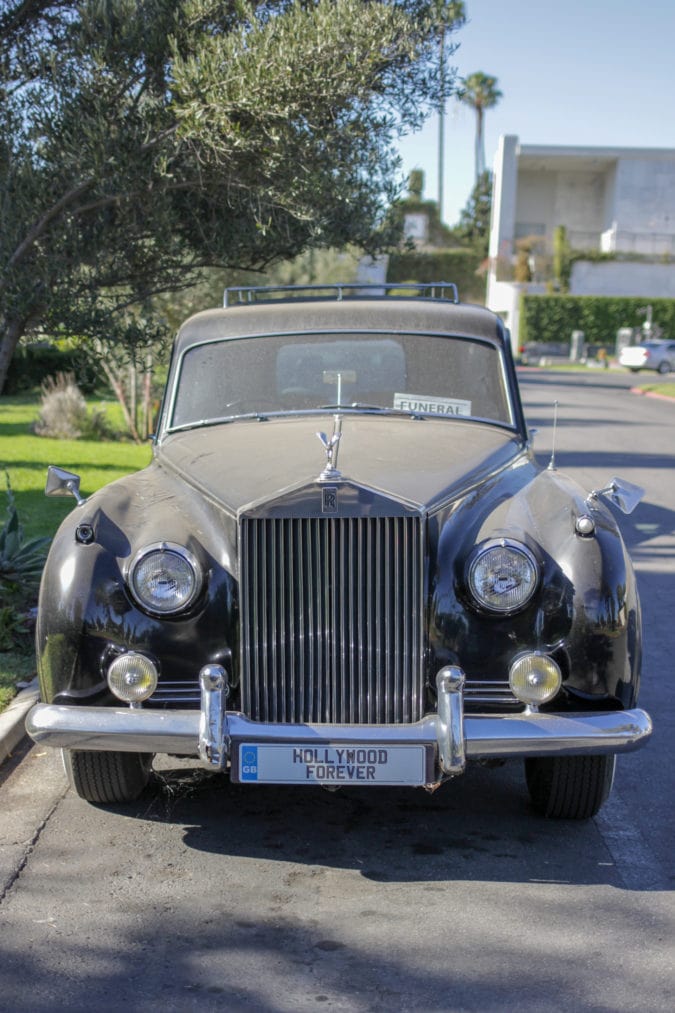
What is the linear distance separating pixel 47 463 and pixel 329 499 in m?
11.2

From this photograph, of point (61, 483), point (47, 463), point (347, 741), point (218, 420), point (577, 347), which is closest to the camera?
point (347, 741)

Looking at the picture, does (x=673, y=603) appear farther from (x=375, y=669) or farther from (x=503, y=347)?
(x=375, y=669)

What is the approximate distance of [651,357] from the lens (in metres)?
46.2

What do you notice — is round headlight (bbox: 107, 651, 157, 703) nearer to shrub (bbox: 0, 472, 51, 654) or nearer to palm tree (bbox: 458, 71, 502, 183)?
shrub (bbox: 0, 472, 51, 654)

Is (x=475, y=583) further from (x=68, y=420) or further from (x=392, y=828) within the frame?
(x=68, y=420)

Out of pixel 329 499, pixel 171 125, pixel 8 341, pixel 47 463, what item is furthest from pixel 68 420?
pixel 329 499

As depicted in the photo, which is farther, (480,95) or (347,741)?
(480,95)

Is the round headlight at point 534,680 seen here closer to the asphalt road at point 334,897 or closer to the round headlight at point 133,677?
the asphalt road at point 334,897

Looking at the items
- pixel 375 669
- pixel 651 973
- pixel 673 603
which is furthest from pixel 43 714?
pixel 673 603

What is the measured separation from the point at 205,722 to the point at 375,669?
0.61m

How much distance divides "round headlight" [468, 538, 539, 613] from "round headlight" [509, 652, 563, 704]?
20 centimetres

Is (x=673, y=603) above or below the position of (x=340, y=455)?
below

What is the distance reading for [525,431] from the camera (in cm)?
552

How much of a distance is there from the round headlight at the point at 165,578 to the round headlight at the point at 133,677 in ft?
0.61
